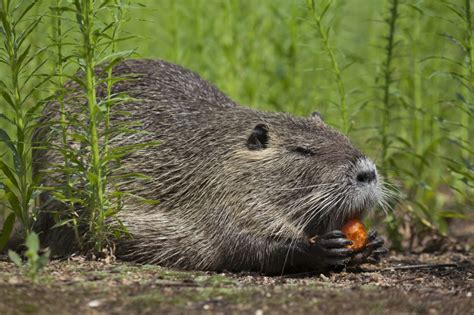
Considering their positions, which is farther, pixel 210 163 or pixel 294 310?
pixel 210 163

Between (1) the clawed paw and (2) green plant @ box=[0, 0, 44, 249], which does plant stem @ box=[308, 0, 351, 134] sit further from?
(2) green plant @ box=[0, 0, 44, 249]

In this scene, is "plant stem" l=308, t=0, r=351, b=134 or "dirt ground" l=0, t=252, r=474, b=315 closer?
"dirt ground" l=0, t=252, r=474, b=315

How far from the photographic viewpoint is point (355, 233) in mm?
5922

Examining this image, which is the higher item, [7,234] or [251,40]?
[251,40]

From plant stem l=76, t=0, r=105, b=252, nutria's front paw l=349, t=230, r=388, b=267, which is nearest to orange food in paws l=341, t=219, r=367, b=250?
nutria's front paw l=349, t=230, r=388, b=267

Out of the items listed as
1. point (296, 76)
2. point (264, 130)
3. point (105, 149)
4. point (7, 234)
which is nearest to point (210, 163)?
point (264, 130)

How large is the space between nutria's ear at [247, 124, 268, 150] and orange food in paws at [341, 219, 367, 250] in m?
0.88

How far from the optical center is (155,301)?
14.0 feet

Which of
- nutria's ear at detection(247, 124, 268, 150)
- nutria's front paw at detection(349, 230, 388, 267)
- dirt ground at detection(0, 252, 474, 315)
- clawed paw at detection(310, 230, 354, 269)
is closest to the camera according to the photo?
dirt ground at detection(0, 252, 474, 315)

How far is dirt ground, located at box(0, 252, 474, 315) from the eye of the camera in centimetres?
415

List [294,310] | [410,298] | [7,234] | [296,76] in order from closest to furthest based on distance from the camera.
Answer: [294,310] < [410,298] < [7,234] < [296,76]

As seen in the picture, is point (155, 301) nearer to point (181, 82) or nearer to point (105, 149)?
point (105, 149)

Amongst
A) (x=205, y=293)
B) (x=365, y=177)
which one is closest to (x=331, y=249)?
(x=365, y=177)

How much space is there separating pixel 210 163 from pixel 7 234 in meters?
1.57
